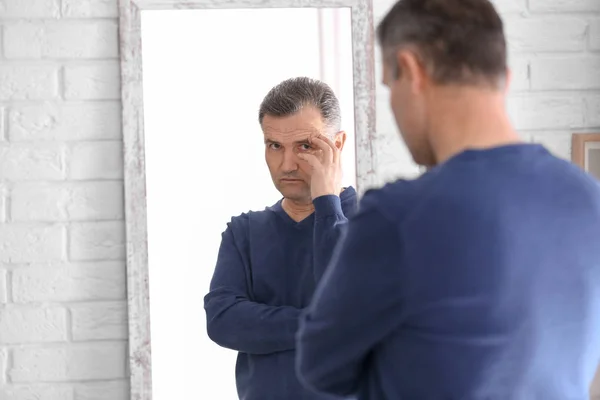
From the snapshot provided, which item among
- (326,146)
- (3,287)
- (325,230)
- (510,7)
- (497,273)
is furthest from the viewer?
(510,7)

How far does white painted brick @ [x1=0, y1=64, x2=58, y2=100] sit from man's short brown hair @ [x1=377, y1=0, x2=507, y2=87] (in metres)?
1.55

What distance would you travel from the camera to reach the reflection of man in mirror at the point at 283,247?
1.58m

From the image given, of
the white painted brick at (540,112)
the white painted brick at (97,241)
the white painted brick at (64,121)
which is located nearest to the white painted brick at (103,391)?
the white painted brick at (97,241)

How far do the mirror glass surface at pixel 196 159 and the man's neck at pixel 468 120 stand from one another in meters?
1.38

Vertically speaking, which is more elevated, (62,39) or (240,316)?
(62,39)

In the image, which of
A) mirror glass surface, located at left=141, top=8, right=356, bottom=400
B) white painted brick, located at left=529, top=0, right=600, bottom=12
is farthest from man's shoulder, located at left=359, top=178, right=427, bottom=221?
white painted brick, located at left=529, top=0, right=600, bottom=12

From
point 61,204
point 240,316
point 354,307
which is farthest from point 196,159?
point 354,307

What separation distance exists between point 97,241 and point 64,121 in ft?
1.10

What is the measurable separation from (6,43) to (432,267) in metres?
1.74

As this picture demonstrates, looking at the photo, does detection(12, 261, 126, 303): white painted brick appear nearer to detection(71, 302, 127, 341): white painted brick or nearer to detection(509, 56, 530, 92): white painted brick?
detection(71, 302, 127, 341): white painted brick

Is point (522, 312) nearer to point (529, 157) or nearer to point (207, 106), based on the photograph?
point (529, 157)

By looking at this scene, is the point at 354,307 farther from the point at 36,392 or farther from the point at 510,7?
the point at 510,7

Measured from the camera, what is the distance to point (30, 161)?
A: 230cm

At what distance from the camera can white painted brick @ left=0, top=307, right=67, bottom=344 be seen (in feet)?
7.55
